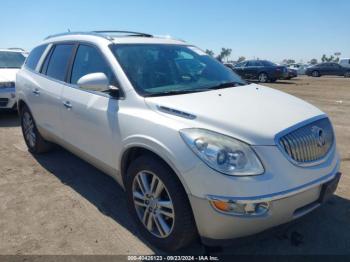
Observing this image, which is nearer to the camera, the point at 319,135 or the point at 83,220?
the point at 319,135

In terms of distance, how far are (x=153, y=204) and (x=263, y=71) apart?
795 inches

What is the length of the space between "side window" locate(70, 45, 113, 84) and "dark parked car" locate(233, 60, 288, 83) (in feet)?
62.9

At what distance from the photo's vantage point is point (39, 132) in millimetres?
5156

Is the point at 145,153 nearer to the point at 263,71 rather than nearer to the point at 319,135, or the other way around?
the point at 319,135

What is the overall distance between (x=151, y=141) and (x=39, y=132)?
9.76 feet

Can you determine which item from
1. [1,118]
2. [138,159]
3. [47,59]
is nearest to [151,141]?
[138,159]

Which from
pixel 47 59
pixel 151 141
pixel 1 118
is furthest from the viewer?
pixel 1 118

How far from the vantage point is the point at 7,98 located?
827cm

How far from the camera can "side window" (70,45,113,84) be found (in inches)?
141

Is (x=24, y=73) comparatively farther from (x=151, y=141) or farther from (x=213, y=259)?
(x=213, y=259)

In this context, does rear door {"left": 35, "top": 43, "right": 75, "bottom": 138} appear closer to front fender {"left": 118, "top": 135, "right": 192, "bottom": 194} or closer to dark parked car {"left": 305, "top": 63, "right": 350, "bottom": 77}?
front fender {"left": 118, "top": 135, "right": 192, "bottom": 194}

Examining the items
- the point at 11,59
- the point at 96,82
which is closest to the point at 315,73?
the point at 11,59

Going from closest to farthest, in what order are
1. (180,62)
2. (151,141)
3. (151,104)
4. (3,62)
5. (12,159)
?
(151,141)
(151,104)
(180,62)
(12,159)
(3,62)

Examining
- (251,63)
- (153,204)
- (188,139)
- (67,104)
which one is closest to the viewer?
(188,139)
